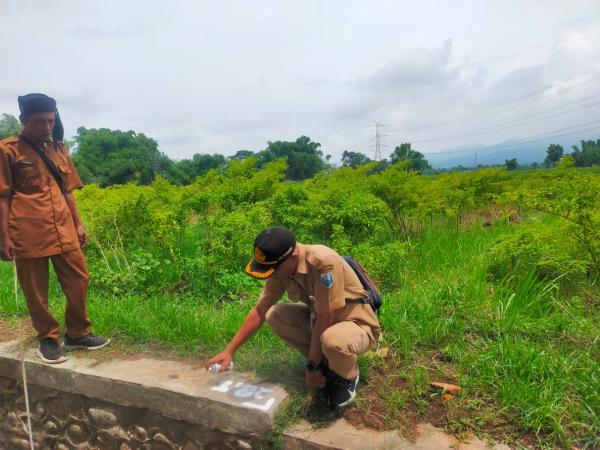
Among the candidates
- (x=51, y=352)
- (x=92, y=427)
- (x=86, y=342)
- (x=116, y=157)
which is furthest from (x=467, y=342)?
(x=116, y=157)

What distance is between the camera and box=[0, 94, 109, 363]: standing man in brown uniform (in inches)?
118

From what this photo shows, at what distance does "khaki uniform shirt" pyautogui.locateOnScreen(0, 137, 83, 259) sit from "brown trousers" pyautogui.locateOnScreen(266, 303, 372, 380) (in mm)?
1635

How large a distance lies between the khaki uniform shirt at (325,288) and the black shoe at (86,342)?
160 cm

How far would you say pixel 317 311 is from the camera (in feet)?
8.06


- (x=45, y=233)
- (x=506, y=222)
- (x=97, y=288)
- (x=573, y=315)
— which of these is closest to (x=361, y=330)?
(x=573, y=315)

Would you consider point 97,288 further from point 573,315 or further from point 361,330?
point 573,315

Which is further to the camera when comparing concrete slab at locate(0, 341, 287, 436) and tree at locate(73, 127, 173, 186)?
tree at locate(73, 127, 173, 186)

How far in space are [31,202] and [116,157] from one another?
46523 millimetres

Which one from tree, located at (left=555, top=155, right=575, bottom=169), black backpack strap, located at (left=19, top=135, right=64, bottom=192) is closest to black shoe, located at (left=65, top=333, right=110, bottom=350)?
black backpack strap, located at (left=19, top=135, right=64, bottom=192)

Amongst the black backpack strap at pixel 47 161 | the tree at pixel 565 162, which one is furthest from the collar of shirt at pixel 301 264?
the tree at pixel 565 162

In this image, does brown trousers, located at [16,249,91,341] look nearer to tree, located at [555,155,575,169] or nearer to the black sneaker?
the black sneaker

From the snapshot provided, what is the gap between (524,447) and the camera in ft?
7.04

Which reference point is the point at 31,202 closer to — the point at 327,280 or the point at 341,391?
the point at 327,280

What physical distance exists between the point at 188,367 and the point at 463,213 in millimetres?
5204
